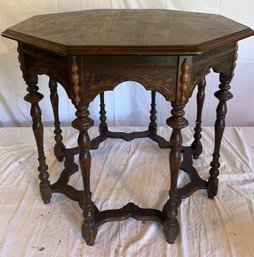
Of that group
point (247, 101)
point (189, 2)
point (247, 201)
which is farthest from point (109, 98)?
point (247, 201)

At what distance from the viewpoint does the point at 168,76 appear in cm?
74

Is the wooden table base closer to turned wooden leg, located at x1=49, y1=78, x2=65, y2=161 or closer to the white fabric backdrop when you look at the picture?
turned wooden leg, located at x1=49, y1=78, x2=65, y2=161

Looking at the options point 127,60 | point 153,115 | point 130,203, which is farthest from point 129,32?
point 153,115

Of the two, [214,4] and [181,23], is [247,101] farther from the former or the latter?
[181,23]

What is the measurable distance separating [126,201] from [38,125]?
383mm

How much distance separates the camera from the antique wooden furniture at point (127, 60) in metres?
0.72

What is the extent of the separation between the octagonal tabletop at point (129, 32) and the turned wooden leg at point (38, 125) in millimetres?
156

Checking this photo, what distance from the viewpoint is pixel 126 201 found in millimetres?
1104

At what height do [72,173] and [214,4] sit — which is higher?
[214,4]

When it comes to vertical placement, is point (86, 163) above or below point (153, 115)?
above

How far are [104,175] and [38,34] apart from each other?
23.7 inches

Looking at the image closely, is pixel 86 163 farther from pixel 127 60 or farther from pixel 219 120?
pixel 219 120

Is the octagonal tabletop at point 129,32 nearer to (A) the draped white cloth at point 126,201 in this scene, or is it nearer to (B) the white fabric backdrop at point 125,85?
(B) the white fabric backdrop at point 125,85

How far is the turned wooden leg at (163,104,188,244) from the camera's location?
79 cm
